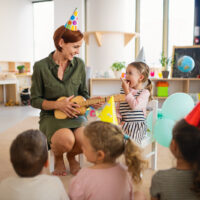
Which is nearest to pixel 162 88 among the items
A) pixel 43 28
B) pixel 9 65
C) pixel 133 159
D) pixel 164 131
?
pixel 164 131

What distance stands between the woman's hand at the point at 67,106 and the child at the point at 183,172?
92 cm

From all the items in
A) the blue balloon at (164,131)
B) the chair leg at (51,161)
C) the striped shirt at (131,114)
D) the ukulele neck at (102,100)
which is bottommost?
the chair leg at (51,161)

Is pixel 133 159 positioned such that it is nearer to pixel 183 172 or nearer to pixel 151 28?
pixel 183 172

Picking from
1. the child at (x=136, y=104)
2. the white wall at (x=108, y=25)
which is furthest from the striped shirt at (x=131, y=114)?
the white wall at (x=108, y=25)

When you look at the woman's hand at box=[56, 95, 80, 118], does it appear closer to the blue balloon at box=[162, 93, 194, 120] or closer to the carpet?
the carpet

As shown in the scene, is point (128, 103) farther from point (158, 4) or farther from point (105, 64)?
point (158, 4)

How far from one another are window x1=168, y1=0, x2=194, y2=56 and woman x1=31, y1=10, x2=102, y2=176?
4.77 meters

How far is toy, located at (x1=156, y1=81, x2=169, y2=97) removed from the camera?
178 inches

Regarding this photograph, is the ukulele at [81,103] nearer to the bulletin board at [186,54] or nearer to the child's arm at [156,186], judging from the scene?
the child's arm at [156,186]

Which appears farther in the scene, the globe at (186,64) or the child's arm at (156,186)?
the globe at (186,64)

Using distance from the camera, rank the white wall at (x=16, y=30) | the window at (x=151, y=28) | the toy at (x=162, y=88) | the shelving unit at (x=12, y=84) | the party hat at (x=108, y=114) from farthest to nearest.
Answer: the white wall at (x=16, y=30)
the window at (x=151, y=28)
the shelving unit at (x=12, y=84)
the toy at (x=162, y=88)
the party hat at (x=108, y=114)

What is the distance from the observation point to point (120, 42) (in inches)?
208

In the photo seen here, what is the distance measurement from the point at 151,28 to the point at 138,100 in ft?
16.1

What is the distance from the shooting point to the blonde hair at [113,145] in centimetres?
108
